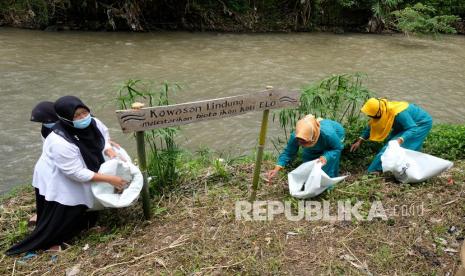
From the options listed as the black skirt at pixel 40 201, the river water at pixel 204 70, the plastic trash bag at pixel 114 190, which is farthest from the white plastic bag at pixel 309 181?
the river water at pixel 204 70

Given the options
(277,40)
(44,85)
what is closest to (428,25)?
(277,40)

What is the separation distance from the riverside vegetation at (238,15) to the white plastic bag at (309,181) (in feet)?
34.5

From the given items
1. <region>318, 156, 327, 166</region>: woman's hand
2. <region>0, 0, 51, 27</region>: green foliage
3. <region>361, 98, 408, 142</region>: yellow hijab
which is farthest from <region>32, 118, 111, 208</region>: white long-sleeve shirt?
<region>0, 0, 51, 27</region>: green foliage

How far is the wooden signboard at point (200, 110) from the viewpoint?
2.77 metres

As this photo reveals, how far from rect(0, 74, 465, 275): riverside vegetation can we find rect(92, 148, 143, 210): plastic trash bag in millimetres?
322

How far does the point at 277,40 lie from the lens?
42.9ft

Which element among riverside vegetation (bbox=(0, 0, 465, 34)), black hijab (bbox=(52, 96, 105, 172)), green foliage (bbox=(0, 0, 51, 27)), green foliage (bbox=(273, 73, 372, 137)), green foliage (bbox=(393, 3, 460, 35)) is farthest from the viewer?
green foliage (bbox=(393, 3, 460, 35))

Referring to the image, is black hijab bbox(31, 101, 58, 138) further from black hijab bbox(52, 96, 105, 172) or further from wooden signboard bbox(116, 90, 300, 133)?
wooden signboard bbox(116, 90, 300, 133)

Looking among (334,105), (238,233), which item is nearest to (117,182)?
(238,233)

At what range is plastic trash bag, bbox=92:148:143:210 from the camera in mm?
3080

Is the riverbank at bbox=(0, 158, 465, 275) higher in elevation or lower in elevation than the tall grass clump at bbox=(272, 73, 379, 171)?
lower

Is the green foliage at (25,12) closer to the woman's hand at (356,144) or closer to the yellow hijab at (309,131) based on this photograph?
the woman's hand at (356,144)

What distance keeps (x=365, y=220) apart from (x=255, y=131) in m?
3.48

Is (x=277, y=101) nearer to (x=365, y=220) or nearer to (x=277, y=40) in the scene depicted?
(x=365, y=220)
